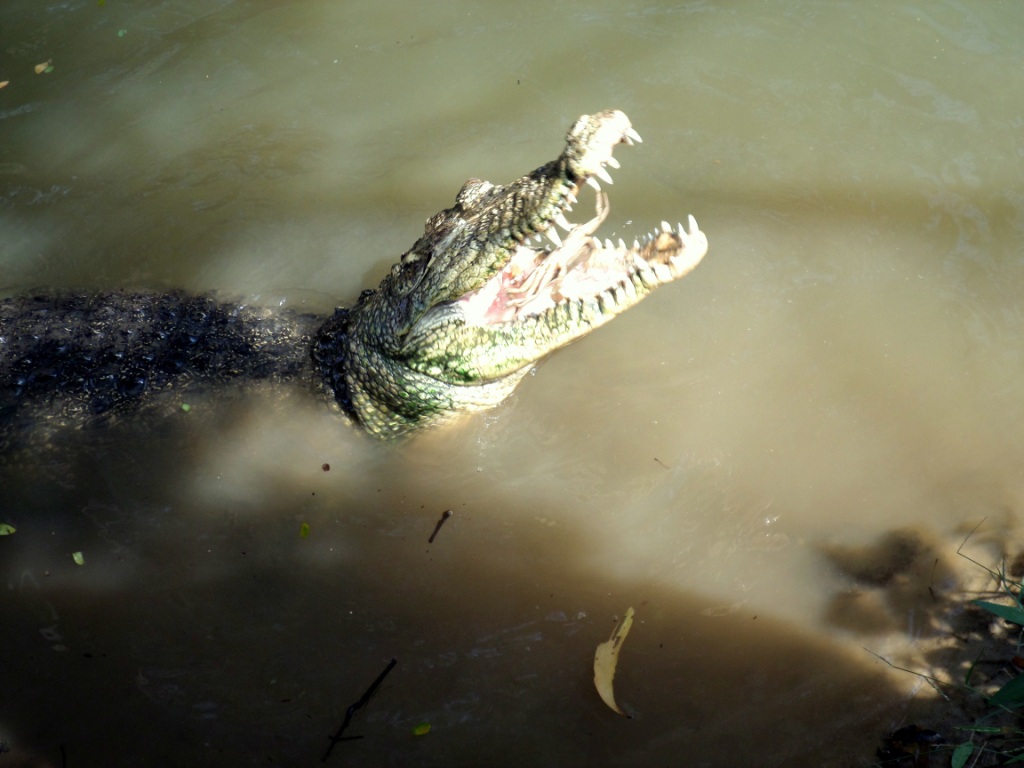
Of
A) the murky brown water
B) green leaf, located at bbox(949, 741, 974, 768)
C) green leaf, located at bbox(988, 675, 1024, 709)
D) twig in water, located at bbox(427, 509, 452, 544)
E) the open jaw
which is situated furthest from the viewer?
twig in water, located at bbox(427, 509, 452, 544)

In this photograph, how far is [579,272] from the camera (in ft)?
11.6

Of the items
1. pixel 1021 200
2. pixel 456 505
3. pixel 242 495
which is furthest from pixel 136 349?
pixel 1021 200

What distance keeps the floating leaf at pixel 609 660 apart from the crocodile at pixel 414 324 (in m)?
1.30

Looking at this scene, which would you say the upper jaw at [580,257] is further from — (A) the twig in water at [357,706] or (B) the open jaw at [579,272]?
(A) the twig in water at [357,706]

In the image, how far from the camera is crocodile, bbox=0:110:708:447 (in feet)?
10.7

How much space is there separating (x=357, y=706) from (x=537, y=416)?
1.78 metres

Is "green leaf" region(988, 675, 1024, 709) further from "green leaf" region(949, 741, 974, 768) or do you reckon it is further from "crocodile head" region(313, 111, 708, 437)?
"crocodile head" region(313, 111, 708, 437)

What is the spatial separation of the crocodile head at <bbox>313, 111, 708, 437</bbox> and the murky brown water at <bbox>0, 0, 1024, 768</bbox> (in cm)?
48

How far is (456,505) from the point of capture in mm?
4078

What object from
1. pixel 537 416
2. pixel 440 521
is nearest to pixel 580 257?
pixel 537 416

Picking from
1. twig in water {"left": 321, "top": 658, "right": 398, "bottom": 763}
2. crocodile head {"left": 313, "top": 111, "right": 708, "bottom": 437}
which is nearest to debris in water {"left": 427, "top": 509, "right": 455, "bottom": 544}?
crocodile head {"left": 313, "top": 111, "right": 708, "bottom": 437}

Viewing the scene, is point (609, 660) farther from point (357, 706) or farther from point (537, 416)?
point (537, 416)

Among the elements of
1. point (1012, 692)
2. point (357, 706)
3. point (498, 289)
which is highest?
point (498, 289)

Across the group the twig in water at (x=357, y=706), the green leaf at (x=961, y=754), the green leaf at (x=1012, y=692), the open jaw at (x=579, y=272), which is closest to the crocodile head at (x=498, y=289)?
the open jaw at (x=579, y=272)
